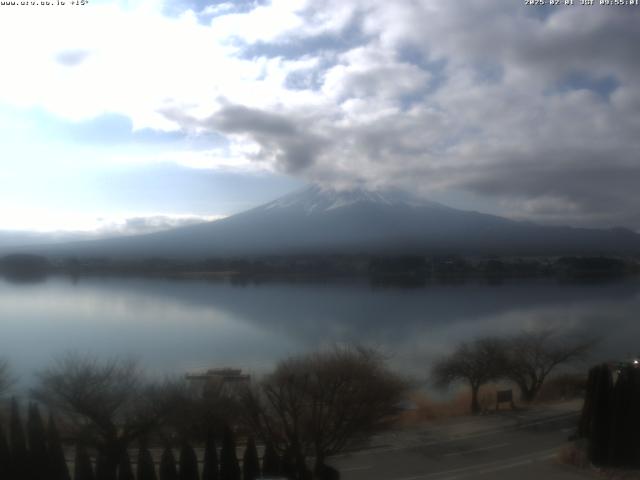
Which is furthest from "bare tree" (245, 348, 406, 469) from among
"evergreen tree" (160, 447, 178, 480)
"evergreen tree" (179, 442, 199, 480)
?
"evergreen tree" (160, 447, 178, 480)

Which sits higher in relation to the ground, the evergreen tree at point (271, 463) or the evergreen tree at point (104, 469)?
the evergreen tree at point (104, 469)

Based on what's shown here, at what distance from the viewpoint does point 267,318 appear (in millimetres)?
13594

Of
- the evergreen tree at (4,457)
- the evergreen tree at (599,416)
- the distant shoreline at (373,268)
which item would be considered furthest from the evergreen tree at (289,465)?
the distant shoreline at (373,268)

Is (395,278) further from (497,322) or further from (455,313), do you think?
Result: (497,322)

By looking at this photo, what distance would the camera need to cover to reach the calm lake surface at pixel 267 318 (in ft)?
36.7

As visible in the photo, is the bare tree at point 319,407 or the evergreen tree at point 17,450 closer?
the evergreen tree at point 17,450

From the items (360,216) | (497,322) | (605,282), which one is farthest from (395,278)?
(360,216)

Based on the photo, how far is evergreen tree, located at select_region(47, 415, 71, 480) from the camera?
573 cm

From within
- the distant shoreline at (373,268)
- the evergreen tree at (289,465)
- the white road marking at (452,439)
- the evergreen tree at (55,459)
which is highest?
the distant shoreline at (373,268)

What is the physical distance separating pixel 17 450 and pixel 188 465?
1.67 meters

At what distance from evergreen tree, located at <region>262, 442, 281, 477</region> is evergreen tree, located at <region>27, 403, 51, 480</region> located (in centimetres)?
214

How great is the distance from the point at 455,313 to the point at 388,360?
475cm

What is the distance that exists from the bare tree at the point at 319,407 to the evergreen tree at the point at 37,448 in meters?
2.28

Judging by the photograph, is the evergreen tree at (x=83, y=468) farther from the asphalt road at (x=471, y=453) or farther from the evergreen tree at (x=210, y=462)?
the asphalt road at (x=471, y=453)
